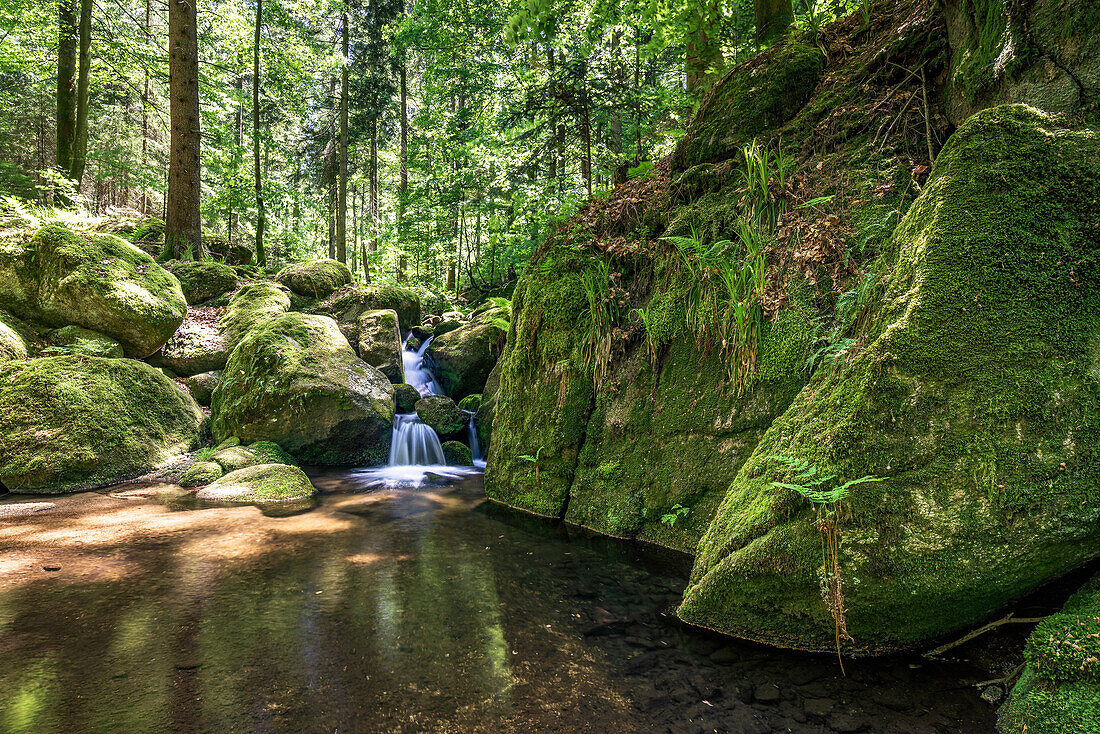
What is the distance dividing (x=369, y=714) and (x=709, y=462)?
2838 mm

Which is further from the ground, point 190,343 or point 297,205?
point 297,205

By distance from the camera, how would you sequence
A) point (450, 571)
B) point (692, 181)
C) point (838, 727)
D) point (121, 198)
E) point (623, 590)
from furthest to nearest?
point (121, 198) < point (692, 181) < point (450, 571) < point (623, 590) < point (838, 727)

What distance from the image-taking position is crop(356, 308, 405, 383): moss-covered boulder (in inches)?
433

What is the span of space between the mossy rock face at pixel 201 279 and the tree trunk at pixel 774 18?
11.9 m

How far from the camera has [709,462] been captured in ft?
13.1

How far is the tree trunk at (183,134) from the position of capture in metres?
10.6

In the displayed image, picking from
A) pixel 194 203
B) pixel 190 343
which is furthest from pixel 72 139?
pixel 190 343

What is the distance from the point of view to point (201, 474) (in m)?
6.36

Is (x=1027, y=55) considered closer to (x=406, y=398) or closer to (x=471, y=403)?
(x=471, y=403)

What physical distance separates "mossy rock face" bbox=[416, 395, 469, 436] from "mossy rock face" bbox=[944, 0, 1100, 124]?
820 cm

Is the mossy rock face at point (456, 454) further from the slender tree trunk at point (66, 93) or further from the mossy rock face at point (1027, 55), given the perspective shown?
the slender tree trunk at point (66, 93)

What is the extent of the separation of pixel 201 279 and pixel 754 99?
469 inches

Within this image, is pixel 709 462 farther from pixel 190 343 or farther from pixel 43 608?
pixel 190 343

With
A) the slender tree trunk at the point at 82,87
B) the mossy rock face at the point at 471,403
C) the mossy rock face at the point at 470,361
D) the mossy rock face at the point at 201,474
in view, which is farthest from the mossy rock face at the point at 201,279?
the mossy rock face at the point at 471,403
